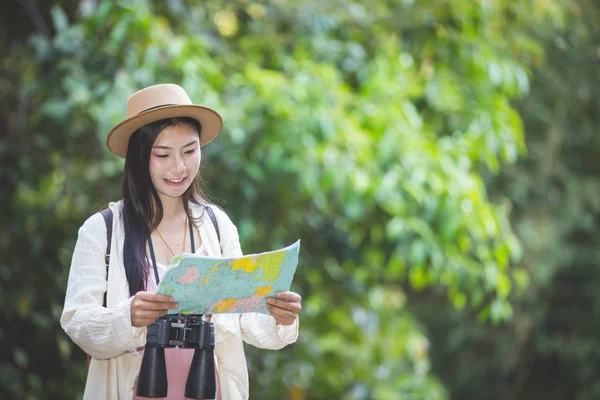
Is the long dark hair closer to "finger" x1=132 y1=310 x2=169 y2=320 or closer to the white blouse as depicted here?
the white blouse

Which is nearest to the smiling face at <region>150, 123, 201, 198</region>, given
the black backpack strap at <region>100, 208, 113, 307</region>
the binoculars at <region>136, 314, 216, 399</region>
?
the black backpack strap at <region>100, 208, 113, 307</region>

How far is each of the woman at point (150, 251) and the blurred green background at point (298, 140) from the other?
129cm

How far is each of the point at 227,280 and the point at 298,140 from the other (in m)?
1.80

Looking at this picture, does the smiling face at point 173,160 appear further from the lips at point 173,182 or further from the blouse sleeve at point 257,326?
the blouse sleeve at point 257,326

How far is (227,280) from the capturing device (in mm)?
1612

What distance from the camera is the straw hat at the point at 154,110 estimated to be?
176 centimetres

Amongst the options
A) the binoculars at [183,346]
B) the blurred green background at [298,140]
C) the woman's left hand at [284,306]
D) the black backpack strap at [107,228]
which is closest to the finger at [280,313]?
the woman's left hand at [284,306]

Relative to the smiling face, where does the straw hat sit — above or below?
above

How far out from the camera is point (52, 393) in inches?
151

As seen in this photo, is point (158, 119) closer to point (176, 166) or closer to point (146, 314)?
point (176, 166)

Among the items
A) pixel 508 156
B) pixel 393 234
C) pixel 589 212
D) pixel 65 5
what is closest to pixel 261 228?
pixel 393 234

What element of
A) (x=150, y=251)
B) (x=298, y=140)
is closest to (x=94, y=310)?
(x=150, y=251)

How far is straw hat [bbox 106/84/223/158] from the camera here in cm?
176

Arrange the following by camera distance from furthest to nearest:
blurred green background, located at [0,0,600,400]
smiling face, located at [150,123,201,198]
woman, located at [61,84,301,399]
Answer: blurred green background, located at [0,0,600,400] < smiling face, located at [150,123,201,198] < woman, located at [61,84,301,399]
